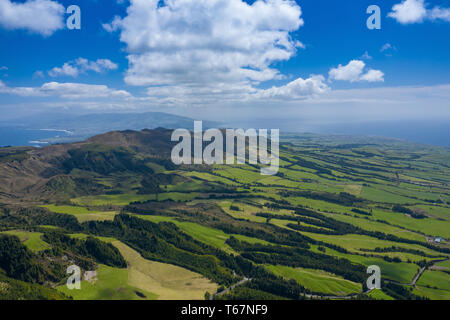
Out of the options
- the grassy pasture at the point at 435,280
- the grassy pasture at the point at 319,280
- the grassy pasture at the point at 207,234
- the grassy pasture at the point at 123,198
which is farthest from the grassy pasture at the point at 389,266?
the grassy pasture at the point at 123,198

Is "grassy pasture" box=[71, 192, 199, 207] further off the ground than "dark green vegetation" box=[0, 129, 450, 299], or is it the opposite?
"grassy pasture" box=[71, 192, 199, 207]

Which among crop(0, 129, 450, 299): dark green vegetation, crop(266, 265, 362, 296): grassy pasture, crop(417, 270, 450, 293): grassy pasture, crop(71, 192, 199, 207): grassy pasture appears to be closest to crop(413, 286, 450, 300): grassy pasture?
crop(0, 129, 450, 299): dark green vegetation

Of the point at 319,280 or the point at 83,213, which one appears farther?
the point at 83,213

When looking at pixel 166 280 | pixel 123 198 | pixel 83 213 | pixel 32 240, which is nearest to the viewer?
pixel 166 280

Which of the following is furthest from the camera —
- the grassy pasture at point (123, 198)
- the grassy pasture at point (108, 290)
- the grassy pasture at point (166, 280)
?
the grassy pasture at point (123, 198)

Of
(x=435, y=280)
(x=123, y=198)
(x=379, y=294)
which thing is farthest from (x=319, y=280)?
(x=123, y=198)

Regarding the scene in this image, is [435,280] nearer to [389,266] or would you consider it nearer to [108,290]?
[389,266]

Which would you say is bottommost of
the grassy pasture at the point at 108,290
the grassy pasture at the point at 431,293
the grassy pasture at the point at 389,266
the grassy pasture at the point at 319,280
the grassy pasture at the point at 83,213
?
the grassy pasture at the point at 431,293

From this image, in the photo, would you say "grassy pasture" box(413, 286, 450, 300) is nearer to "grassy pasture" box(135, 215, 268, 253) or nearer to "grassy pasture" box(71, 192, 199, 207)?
"grassy pasture" box(135, 215, 268, 253)

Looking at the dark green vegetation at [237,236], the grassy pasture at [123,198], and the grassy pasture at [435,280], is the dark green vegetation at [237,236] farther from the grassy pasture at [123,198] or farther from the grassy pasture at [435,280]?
the grassy pasture at [123,198]

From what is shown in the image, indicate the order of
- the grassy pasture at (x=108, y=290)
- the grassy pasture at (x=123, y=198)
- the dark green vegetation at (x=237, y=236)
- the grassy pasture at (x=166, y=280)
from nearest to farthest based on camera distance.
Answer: the grassy pasture at (x=108, y=290), the grassy pasture at (x=166, y=280), the dark green vegetation at (x=237, y=236), the grassy pasture at (x=123, y=198)

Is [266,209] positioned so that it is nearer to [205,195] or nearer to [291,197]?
[291,197]
